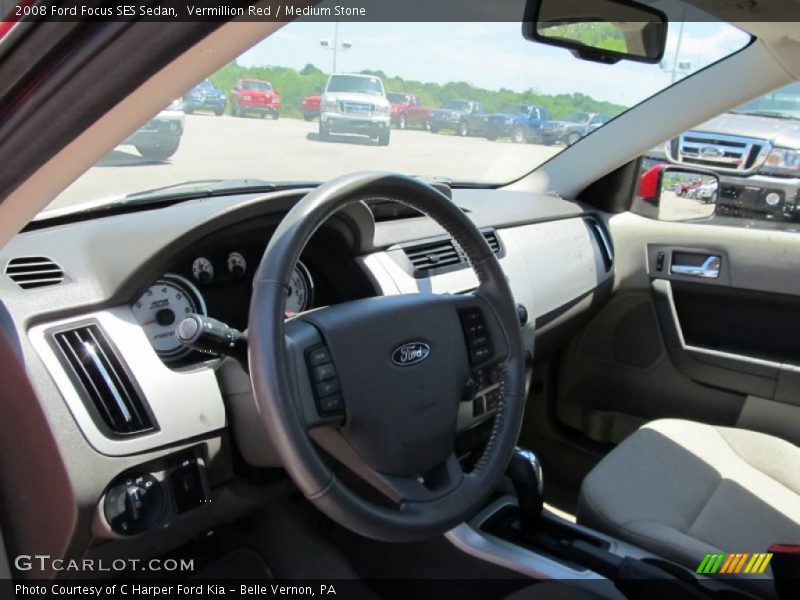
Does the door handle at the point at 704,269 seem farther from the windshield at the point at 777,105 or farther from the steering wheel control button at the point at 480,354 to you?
the steering wheel control button at the point at 480,354

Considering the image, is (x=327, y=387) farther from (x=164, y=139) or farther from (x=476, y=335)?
(x=164, y=139)

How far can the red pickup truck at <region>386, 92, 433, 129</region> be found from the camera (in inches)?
178

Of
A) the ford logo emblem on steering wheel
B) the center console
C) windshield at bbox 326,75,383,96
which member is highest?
windshield at bbox 326,75,383,96

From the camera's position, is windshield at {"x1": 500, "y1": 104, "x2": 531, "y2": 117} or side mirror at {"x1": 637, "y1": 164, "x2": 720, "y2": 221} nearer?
side mirror at {"x1": 637, "y1": 164, "x2": 720, "y2": 221}

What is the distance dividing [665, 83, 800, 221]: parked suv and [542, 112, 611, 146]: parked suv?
32 cm

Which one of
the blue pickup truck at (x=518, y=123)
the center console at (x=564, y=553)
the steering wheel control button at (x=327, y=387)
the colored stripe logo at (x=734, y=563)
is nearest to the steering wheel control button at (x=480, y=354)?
the steering wheel control button at (x=327, y=387)

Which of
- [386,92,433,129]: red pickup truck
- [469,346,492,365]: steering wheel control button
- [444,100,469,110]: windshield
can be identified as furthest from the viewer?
[444,100,469,110]: windshield

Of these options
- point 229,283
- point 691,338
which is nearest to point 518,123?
point 691,338

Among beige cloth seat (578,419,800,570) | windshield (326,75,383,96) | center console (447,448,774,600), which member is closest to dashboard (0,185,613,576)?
center console (447,448,774,600)

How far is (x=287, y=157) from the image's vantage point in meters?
2.76

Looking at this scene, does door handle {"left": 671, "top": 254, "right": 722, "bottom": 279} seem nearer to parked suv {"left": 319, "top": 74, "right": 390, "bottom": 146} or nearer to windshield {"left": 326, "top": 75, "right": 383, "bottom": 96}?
parked suv {"left": 319, "top": 74, "right": 390, "bottom": 146}

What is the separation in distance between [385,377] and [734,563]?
1078 mm

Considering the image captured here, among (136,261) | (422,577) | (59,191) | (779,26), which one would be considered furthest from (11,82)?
(779,26)

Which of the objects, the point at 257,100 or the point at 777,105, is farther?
the point at 257,100
